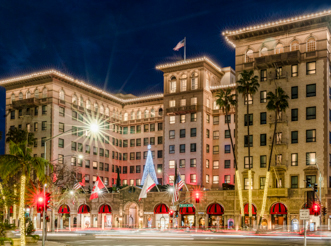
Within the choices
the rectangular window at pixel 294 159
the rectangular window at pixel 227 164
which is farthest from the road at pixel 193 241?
the rectangular window at pixel 227 164

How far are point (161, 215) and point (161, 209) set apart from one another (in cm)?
147

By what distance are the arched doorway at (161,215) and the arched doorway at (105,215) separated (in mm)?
10563

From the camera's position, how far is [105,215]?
278 ft

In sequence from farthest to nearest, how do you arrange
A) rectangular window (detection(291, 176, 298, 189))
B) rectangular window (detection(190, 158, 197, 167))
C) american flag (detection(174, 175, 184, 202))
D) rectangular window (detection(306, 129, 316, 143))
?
rectangular window (detection(190, 158, 197, 167))
rectangular window (detection(291, 176, 298, 189))
rectangular window (detection(306, 129, 316, 143))
american flag (detection(174, 175, 184, 202))

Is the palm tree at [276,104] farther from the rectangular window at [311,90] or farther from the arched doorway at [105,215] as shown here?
the arched doorway at [105,215]

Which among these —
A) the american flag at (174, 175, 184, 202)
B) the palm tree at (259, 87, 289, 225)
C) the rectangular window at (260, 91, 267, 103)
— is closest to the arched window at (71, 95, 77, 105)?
the american flag at (174, 175, 184, 202)

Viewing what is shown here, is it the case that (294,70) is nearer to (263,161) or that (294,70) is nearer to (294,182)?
(263,161)

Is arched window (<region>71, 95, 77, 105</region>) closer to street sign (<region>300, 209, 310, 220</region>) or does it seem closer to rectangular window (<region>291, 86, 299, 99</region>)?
rectangular window (<region>291, 86, 299, 99</region>)

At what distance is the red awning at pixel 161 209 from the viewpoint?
252ft

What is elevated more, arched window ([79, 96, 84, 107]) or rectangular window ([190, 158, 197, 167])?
arched window ([79, 96, 84, 107])

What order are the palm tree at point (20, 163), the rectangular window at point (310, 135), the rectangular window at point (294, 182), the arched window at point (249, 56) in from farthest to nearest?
1. the arched window at point (249, 56)
2. the rectangular window at point (294, 182)
3. the rectangular window at point (310, 135)
4. the palm tree at point (20, 163)

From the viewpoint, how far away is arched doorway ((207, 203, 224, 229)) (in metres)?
71.9

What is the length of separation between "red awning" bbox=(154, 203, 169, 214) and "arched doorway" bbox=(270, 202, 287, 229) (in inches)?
711

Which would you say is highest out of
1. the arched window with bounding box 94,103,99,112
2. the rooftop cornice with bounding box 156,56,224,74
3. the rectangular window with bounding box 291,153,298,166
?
the rooftop cornice with bounding box 156,56,224,74
